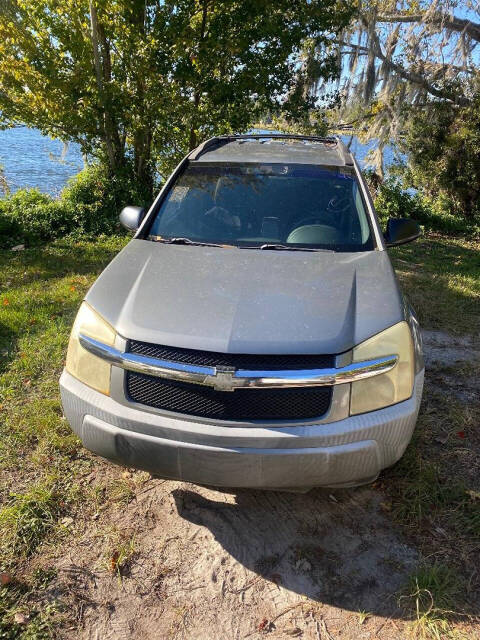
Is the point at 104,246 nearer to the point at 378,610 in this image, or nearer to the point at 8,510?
the point at 8,510

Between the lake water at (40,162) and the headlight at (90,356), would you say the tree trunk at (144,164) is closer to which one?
the lake water at (40,162)

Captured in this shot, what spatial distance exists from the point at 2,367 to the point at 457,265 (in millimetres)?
6717

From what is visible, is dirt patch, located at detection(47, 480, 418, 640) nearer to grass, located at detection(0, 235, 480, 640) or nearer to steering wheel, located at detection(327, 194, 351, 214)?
grass, located at detection(0, 235, 480, 640)

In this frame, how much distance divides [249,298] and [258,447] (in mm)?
704

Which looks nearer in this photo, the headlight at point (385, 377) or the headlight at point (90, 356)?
the headlight at point (385, 377)

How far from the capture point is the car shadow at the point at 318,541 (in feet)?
6.83

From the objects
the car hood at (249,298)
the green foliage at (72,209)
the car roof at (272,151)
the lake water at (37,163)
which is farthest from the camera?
the lake water at (37,163)

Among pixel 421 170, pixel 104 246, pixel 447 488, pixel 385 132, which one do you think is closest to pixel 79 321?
pixel 447 488

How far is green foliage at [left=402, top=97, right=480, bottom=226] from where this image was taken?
10094 mm

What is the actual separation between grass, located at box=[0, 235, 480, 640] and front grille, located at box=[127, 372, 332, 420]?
2.80ft

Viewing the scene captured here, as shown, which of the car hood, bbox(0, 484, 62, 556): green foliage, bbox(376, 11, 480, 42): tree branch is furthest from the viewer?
bbox(376, 11, 480, 42): tree branch

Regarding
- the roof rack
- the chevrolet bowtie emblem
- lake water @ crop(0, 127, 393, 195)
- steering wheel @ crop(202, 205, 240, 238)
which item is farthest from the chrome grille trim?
lake water @ crop(0, 127, 393, 195)

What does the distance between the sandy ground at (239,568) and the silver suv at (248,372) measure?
0.48 m

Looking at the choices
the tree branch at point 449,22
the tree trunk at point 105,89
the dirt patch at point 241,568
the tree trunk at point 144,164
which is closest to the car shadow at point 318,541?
the dirt patch at point 241,568
